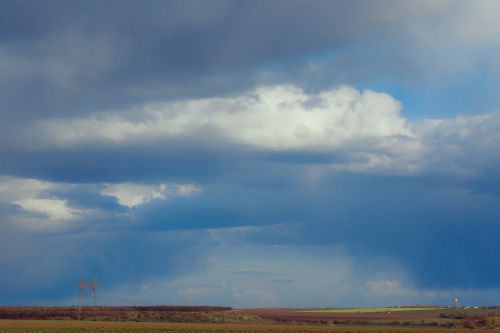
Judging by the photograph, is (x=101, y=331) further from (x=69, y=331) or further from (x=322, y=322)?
(x=322, y=322)

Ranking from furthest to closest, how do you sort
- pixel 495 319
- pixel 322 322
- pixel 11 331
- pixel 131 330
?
1. pixel 322 322
2. pixel 495 319
3. pixel 131 330
4. pixel 11 331

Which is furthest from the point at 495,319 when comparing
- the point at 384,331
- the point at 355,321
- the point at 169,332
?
the point at 169,332

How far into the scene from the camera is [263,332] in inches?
5413

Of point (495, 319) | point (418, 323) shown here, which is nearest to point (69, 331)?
point (418, 323)

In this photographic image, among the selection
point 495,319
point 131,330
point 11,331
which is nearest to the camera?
point 11,331

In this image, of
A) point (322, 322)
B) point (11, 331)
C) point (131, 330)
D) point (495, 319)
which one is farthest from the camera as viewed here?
point (322, 322)

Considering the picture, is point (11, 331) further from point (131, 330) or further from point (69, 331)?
point (131, 330)

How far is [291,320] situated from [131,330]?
63.9 metres

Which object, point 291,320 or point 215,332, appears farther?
point 291,320

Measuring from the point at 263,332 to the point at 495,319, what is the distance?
6710 centimetres

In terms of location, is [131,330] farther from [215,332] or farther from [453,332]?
[453,332]

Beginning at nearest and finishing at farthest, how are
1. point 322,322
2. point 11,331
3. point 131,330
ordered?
point 11,331 < point 131,330 < point 322,322

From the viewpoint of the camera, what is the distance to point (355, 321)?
190 m

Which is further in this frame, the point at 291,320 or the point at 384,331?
the point at 291,320
